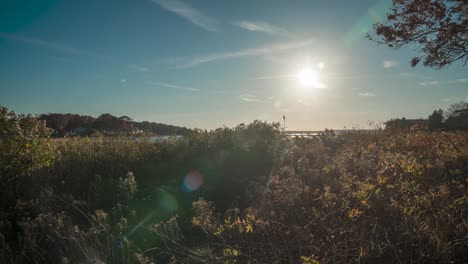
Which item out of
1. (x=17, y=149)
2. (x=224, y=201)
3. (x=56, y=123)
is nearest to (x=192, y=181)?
(x=224, y=201)

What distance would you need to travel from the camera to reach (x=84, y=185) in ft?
22.0

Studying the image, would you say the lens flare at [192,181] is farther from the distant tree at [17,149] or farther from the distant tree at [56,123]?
the distant tree at [56,123]

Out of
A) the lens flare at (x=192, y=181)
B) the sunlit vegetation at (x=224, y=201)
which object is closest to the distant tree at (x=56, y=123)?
the sunlit vegetation at (x=224, y=201)

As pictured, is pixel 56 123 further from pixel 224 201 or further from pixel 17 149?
pixel 224 201

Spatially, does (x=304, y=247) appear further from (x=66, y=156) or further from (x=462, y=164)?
(x=66, y=156)

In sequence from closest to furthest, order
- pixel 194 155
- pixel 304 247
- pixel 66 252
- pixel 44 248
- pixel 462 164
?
pixel 304 247, pixel 66 252, pixel 44 248, pixel 462 164, pixel 194 155

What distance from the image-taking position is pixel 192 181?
6.91 meters

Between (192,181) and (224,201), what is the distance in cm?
124

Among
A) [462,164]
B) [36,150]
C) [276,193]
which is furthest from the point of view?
[462,164]

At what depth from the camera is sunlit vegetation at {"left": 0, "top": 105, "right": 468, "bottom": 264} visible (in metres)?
3.41

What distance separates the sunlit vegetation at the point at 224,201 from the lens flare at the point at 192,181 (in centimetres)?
4

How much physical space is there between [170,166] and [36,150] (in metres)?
2.94

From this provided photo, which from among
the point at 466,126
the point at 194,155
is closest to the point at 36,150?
the point at 194,155

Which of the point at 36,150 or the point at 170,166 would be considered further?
the point at 170,166
